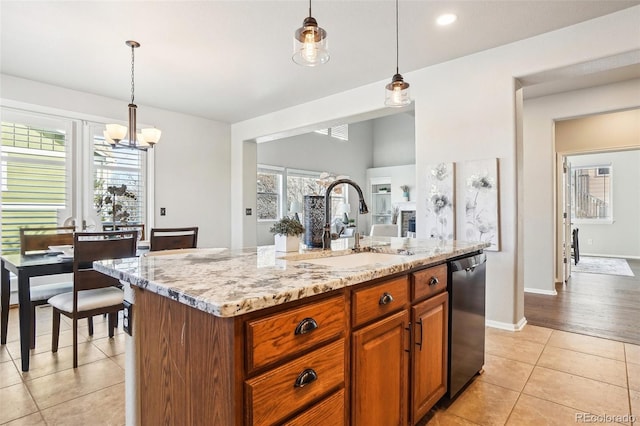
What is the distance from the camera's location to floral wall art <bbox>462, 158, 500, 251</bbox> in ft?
10.4

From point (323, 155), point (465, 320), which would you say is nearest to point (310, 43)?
point (465, 320)

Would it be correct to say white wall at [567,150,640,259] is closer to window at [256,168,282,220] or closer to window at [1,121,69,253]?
window at [256,168,282,220]

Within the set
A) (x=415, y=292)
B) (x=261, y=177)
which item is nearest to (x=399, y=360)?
(x=415, y=292)

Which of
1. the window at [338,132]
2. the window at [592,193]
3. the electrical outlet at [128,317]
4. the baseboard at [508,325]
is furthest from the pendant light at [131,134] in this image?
the window at [592,193]

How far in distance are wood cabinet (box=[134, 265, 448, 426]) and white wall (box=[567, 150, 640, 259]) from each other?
829cm

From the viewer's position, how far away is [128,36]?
3004 millimetres

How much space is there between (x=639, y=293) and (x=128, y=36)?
6.56 m

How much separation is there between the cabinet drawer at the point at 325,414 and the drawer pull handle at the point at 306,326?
0.25 m

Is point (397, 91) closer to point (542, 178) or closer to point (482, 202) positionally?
point (482, 202)

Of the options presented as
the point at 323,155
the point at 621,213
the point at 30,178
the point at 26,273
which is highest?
the point at 323,155

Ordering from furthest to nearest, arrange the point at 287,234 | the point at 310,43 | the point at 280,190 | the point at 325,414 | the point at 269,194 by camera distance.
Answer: the point at 280,190
the point at 269,194
the point at 310,43
the point at 287,234
the point at 325,414

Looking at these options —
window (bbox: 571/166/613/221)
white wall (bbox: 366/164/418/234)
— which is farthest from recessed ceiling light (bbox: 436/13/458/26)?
window (bbox: 571/166/613/221)

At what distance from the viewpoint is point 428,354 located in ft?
5.36

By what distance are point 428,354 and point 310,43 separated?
177cm
